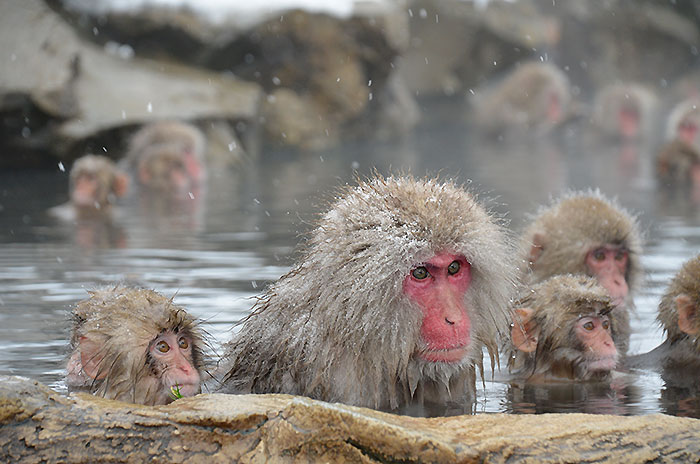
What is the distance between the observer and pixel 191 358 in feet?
13.4

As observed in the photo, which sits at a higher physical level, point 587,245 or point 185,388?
point 587,245

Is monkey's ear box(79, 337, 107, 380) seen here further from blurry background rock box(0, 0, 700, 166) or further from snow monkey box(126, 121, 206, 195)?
blurry background rock box(0, 0, 700, 166)

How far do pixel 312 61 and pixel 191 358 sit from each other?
1372 cm

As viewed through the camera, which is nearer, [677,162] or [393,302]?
[393,302]

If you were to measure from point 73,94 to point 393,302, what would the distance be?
10279 millimetres

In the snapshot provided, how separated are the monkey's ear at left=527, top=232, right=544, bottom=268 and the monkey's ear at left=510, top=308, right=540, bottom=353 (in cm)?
104

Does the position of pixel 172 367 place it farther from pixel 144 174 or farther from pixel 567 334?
pixel 144 174

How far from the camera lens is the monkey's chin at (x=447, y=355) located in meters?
3.73

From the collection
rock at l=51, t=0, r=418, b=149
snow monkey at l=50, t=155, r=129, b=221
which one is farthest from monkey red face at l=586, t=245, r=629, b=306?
rock at l=51, t=0, r=418, b=149

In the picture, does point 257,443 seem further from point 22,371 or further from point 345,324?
point 22,371

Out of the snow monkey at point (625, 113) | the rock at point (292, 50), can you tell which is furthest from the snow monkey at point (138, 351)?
the snow monkey at point (625, 113)

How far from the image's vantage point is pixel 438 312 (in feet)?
12.2

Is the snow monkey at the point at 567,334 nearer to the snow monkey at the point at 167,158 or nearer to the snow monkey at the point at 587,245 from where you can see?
the snow monkey at the point at 587,245

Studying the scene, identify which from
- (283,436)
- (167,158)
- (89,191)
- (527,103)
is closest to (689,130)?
(167,158)
